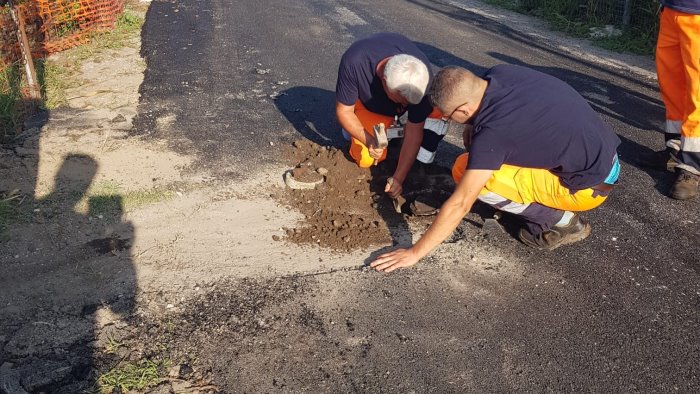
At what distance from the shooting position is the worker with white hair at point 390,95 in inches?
146

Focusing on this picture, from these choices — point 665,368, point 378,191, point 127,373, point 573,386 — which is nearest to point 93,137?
point 378,191

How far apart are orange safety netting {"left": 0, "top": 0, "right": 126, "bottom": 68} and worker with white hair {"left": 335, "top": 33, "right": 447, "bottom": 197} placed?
3.91 m

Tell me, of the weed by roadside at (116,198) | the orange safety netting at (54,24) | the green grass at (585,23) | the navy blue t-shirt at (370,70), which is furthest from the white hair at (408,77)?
the green grass at (585,23)

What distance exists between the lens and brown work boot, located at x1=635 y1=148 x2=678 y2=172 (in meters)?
4.84

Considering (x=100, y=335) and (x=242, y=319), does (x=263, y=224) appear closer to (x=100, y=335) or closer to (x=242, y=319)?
(x=242, y=319)

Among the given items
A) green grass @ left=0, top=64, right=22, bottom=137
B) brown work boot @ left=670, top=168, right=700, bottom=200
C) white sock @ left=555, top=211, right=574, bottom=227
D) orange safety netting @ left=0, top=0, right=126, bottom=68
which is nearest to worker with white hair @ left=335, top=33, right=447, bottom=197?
white sock @ left=555, top=211, right=574, bottom=227

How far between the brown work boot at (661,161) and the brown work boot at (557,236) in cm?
145

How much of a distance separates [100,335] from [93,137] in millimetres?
2535

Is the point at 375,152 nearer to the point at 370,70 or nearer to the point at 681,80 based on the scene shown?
the point at 370,70

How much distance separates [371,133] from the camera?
14.4 feet

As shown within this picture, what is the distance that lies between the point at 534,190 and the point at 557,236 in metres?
0.39

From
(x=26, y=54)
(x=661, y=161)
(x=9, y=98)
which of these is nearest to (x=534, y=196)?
(x=661, y=161)

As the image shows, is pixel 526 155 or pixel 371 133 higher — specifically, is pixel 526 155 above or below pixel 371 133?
above

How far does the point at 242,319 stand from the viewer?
125 inches
